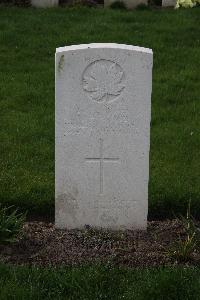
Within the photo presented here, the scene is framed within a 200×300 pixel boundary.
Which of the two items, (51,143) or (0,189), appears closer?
(0,189)

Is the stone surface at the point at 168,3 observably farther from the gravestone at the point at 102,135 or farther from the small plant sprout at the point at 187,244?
the small plant sprout at the point at 187,244

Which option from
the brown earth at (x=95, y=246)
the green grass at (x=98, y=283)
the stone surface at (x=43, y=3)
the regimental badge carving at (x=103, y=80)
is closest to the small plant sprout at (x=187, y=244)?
the brown earth at (x=95, y=246)

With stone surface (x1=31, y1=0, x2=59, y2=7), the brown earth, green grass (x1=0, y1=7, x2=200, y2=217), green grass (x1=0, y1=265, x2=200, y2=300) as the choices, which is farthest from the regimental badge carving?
stone surface (x1=31, y1=0, x2=59, y2=7)

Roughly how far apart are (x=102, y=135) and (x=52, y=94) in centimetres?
310

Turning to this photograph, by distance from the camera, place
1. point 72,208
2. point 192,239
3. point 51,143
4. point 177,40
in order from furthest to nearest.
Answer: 1. point 177,40
2. point 51,143
3. point 72,208
4. point 192,239

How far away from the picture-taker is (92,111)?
522 centimetres

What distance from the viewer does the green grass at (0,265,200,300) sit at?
4.41 m

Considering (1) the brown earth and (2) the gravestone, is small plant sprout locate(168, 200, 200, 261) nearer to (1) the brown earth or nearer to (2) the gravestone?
(1) the brown earth

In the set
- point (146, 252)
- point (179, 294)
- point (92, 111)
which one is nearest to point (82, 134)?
point (92, 111)

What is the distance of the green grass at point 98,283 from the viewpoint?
441 cm

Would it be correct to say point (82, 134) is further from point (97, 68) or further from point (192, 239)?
point (192, 239)

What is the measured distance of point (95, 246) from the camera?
5199 mm

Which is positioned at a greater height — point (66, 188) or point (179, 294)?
point (66, 188)

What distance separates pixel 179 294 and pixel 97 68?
1.66 m
